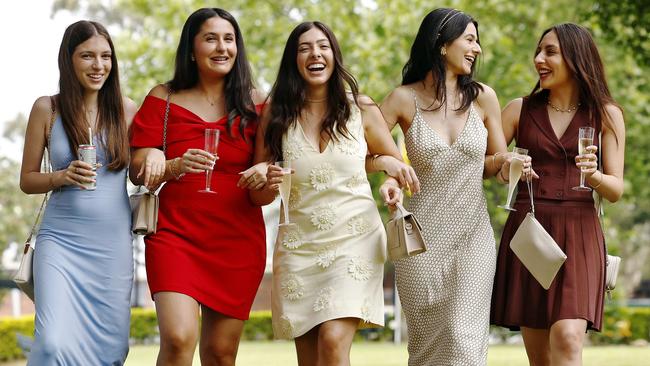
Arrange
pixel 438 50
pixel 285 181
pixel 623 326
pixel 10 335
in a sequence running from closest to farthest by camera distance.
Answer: pixel 285 181, pixel 438 50, pixel 10 335, pixel 623 326

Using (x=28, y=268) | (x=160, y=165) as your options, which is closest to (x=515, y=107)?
(x=160, y=165)

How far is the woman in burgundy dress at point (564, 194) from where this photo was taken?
684 cm

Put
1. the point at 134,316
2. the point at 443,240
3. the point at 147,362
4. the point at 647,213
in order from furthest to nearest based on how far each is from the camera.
→ the point at 647,213, the point at 134,316, the point at 147,362, the point at 443,240

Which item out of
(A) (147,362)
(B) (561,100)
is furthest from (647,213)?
(B) (561,100)

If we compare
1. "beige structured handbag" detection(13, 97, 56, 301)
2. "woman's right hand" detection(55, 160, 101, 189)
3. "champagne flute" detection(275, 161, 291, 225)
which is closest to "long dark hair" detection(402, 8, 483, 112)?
"champagne flute" detection(275, 161, 291, 225)

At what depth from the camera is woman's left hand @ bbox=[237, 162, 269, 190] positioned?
6340 mm

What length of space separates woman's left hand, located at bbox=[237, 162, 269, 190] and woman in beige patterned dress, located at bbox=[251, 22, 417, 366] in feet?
0.22

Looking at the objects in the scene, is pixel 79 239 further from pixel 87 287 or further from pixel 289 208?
pixel 289 208

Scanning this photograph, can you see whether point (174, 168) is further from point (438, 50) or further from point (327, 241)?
point (438, 50)

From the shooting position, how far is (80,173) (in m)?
6.22

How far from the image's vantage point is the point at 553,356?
6598 mm

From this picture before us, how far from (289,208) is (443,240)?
0.99m

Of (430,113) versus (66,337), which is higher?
(430,113)

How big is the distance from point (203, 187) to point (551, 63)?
7.55 ft
